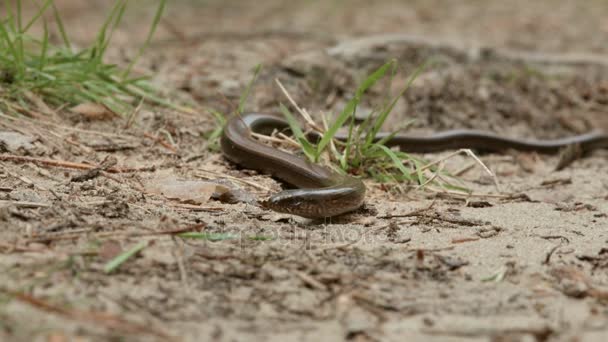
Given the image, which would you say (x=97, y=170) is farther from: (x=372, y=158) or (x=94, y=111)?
(x=372, y=158)

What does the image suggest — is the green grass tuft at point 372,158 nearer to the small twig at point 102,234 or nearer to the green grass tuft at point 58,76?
the green grass tuft at point 58,76

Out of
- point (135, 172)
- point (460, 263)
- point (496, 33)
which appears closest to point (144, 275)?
point (460, 263)

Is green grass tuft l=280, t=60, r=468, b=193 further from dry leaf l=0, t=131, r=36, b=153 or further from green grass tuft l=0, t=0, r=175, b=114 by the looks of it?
dry leaf l=0, t=131, r=36, b=153

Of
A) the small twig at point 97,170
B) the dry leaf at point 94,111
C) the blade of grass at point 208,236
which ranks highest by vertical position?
the blade of grass at point 208,236

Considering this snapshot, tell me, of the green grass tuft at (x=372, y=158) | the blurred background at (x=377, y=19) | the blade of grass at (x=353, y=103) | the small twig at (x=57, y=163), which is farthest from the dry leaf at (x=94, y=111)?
the blurred background at (x=377, y=19)

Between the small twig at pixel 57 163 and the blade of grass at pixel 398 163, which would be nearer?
the small twig at pixel 57 163

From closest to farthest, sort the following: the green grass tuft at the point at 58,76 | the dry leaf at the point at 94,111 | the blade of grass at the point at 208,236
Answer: the blade of grass at the point at 208,236 → the green grass tuft at the point at 58,76 → the dry leaf at the point at 94,111

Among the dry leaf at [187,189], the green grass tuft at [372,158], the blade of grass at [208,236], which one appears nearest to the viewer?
the blade of grass at [208,236]

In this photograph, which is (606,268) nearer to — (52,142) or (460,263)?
(460,263)
